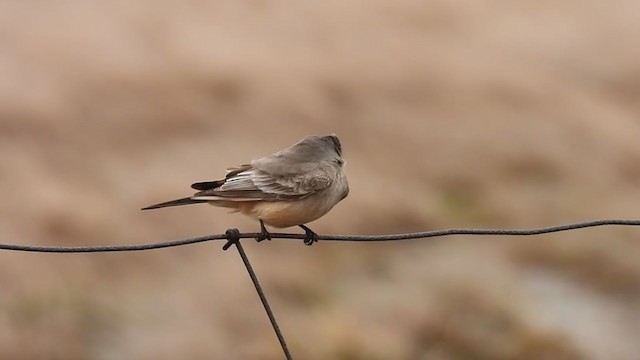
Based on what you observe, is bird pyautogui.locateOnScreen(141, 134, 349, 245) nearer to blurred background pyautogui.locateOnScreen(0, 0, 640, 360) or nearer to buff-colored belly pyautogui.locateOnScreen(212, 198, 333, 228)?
buff-colored belly pyautogui.locateOnScreen(212, 198, 333, 228)

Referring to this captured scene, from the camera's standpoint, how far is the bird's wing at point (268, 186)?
9.47ft

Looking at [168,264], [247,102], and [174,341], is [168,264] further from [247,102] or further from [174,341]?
[247,102]

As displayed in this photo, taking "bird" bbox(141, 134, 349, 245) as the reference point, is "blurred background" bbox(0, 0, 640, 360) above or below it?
above

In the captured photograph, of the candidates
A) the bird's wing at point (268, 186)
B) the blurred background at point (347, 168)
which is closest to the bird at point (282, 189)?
the bird's wing at point (268, 186)

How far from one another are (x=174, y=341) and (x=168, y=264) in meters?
0.81

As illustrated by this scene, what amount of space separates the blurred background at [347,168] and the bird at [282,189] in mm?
2573

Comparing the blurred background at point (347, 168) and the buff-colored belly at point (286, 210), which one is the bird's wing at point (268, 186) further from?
the blurred background at point (347, 168)

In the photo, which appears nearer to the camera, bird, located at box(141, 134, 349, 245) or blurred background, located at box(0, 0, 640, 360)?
bird, located at box(141, 134, 349, 245)

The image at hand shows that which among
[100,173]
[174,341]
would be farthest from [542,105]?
[174,341]

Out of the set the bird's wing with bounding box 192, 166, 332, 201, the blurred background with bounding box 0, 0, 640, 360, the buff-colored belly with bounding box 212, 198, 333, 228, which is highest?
the blurred background with bounding box 0, 0, 640, 360

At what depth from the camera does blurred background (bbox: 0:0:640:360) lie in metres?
5.72

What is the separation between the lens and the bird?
114 inches

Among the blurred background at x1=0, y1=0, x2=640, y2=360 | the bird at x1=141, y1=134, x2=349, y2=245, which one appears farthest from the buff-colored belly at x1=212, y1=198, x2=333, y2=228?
the blurred background at x1=0, y1=0, x2=640, y2=360

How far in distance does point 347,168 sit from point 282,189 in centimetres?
438
